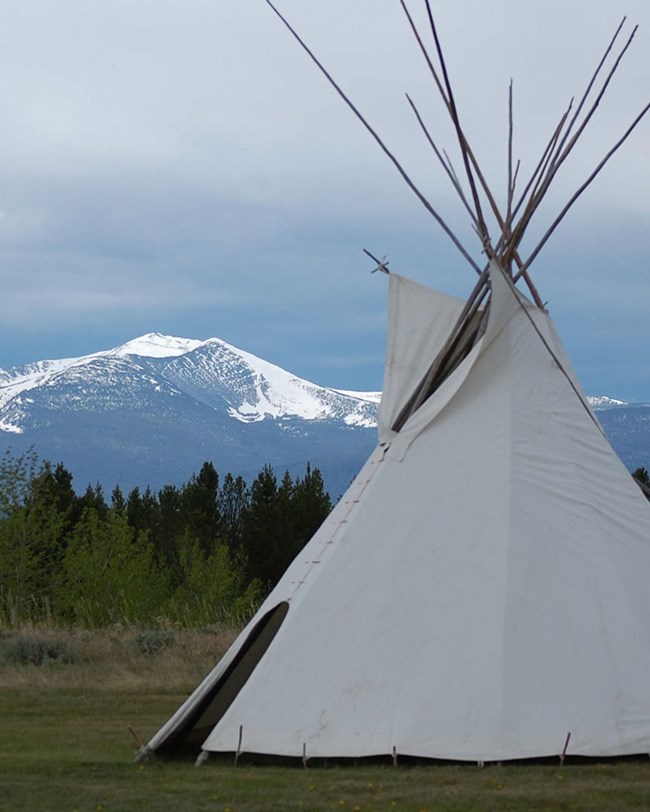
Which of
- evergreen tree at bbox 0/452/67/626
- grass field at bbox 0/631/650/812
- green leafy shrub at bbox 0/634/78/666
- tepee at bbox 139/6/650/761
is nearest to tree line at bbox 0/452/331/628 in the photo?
evergreen tree at bbox 0/452/67/626

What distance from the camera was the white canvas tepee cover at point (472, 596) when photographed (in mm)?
8664

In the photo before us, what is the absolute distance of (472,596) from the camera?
30.0ft

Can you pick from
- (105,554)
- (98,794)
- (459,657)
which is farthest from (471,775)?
(105,554)

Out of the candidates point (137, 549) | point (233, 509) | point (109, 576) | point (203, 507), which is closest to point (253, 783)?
point (109, 576)

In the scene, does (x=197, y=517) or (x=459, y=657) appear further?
(x=197, y=517)

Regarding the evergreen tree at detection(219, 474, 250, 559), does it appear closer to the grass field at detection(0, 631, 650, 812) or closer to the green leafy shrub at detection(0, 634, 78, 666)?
the green leafy shrub at detection(0, 634, 78, 666)

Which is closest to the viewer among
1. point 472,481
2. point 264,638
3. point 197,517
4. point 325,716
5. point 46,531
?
point 325,716

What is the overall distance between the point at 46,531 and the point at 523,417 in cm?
1710

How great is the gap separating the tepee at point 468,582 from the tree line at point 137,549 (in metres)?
8.63

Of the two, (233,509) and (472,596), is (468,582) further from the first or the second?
(233,509)

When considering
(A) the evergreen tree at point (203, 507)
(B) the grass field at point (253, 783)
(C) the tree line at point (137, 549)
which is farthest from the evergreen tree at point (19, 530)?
(A) the evergreen tree at point (203, 507)

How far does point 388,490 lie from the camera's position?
10008 mm

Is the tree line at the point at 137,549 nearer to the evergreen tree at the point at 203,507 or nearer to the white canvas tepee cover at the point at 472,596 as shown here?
the evergreen tree at the point at 203,507

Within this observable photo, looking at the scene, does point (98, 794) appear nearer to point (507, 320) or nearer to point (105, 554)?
point (507, 320)
